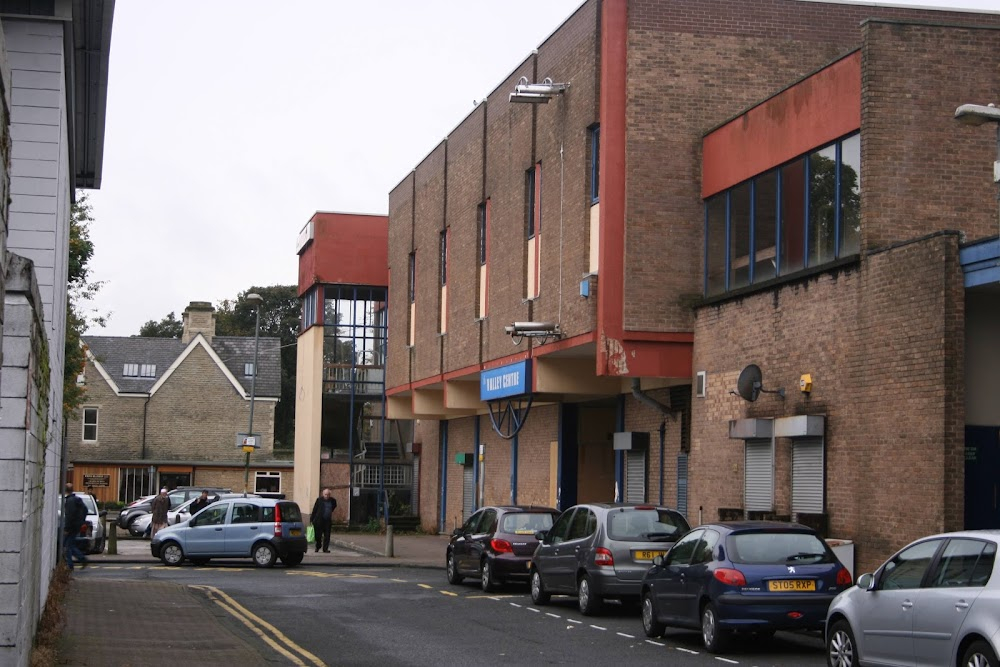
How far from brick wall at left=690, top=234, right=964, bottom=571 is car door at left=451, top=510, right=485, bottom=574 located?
4474 mm

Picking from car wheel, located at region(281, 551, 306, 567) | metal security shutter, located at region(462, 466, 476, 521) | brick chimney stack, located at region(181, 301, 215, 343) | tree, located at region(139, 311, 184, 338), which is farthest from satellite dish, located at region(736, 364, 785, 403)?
tree, located at region(139, 311, 184, 338)

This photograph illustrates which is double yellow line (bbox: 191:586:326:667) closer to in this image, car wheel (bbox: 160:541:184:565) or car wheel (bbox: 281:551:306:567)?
car wheel (bbox: 281:551:306:567)

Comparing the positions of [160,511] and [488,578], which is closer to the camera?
[488,578]

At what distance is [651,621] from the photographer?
56.3ft

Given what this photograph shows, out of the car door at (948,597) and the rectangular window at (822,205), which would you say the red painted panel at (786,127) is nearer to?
the rectangular window at (822,205)

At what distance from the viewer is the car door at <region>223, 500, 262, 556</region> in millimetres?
31625

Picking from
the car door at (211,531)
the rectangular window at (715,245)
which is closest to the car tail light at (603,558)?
the rectangular window at (715,245)

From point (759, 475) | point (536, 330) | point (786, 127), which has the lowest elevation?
point (759, 475)

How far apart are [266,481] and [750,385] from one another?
2075 inches

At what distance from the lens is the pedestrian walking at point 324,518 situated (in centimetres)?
3650

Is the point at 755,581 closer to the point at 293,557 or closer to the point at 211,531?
the point at 293,557

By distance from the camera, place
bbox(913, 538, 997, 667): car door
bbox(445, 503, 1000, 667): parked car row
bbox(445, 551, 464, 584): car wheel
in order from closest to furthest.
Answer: bbox(913, 538, 997, 667): car door < bbox(445, 503, 1000, 667): parked car row < bbox(445, 551, 464, 584): car wheel

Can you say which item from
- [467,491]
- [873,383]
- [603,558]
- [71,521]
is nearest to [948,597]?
[603,558]

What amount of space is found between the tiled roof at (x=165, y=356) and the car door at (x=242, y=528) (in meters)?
44.7
